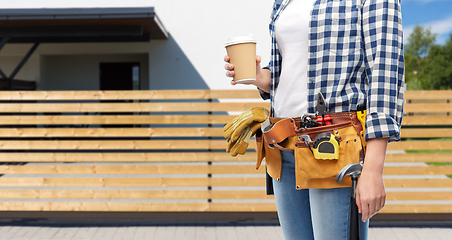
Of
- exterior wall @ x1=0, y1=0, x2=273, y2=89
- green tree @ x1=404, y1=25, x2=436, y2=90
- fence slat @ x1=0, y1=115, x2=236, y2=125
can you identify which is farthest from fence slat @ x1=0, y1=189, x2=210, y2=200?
green tree @ x1=404, y1=25, x2=436, y2=90

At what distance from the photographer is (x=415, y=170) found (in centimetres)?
391

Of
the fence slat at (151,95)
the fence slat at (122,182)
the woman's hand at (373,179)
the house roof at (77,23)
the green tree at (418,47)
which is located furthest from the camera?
the green tree at (418,47)

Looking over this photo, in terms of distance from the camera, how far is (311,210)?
1337mm

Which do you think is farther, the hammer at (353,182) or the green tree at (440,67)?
the green tree at (440,67)

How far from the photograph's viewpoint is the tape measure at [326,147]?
1.22m

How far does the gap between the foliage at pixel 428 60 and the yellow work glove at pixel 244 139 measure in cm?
3072

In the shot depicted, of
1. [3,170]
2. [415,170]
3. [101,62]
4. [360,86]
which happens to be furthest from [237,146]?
[101,62]

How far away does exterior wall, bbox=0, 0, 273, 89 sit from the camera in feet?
33.3

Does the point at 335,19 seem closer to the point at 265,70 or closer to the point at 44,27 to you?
the point at 265,70

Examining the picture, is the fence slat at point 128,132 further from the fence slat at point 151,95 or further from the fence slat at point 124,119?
the fence slat at point 151,95

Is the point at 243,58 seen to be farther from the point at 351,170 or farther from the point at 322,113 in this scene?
the point at 351,170

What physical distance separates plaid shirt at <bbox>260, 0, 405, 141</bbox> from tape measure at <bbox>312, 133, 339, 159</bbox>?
0.35ft

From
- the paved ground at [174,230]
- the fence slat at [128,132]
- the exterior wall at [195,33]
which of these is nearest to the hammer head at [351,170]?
the paved ground at [174,230]

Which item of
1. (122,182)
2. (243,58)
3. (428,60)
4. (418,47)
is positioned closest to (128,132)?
(122,182)
